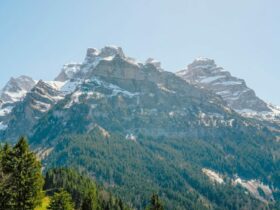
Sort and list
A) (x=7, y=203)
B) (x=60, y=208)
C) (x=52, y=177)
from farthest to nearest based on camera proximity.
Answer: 1. (x=52, y=177)
2. (x=60, y=208)
3. (x=7, y=203)

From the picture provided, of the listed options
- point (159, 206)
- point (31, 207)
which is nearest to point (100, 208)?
point (159, 206)

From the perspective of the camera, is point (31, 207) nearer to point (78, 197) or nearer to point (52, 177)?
point (78, 197)

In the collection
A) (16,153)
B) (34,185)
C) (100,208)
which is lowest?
(100,208)

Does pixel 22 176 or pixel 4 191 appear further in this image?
pixel 22 176

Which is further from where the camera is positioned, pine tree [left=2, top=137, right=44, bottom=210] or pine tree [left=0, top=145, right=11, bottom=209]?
pine tree [left=2, top=137, right=44, bottom=210]

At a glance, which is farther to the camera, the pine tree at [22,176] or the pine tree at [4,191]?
the pine tree at [22,176]

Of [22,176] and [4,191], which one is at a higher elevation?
[22,176]

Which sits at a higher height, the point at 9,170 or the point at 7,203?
the point at 9,170

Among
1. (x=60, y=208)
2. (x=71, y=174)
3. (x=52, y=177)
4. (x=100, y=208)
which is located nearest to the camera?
(x=60, y=208)

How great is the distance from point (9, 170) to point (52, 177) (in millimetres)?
83249

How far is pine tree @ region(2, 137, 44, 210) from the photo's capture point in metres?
53.8

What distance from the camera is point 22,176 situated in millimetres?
54312

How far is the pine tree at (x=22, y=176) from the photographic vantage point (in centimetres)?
5381

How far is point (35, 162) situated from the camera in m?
56.8
